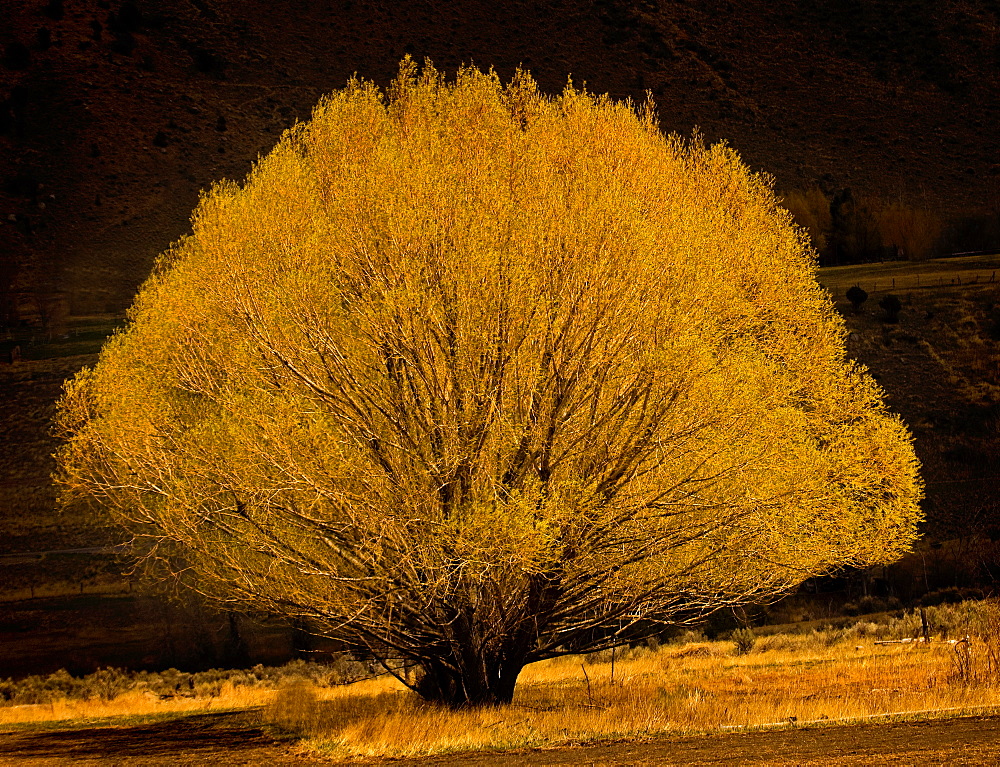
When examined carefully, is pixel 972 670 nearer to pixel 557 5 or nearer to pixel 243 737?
pixel 243 737

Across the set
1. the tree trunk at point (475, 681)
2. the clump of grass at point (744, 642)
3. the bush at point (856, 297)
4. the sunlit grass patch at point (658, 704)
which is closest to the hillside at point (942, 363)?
the bush at point (856, 297)

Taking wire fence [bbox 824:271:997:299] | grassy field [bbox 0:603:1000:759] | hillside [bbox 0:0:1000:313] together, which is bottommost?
grassy field [bbox 0:603:1000:759]

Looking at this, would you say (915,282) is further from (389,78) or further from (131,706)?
(131,706)

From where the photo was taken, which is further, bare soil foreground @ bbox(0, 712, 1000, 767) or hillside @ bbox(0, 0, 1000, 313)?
hillside @ bbox(0, 0, 1000, 313)

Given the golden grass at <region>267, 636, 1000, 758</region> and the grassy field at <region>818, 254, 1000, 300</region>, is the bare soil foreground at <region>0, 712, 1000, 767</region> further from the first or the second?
the grassy field at <region>818, 254, 1000, 300</region>

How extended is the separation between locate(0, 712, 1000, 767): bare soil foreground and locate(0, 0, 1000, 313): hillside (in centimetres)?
7594

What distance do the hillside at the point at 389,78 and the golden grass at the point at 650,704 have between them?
74144 millimetres

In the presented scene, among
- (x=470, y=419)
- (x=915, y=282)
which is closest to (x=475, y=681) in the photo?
(x=470, y=419)

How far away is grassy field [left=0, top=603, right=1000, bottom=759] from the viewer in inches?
621

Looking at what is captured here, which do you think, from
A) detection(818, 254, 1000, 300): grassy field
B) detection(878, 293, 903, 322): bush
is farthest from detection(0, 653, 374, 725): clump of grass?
detection(818, 254, 1000, 300): grassy field

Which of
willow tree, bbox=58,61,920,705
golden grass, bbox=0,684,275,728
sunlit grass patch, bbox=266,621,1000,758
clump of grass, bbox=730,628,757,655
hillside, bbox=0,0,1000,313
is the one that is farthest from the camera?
hillside, bbox=0,0,1000,313

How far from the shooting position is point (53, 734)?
20.1 metres

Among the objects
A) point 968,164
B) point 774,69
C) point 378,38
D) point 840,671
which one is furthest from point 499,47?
point 840,671

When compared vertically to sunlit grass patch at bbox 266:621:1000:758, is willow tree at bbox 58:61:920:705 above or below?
above
